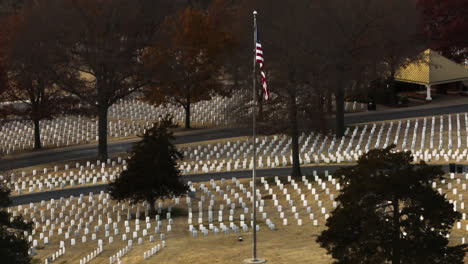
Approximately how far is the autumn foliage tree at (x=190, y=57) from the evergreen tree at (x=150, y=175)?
2201 cm

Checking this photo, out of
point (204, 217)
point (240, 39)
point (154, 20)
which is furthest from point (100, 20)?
point (204, 217)

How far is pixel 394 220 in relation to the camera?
2497cm

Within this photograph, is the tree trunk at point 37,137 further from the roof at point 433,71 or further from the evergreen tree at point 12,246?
the evergreen tree at point 12,246

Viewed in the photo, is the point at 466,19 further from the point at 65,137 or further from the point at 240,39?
the point at 65,137

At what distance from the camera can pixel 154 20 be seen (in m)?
62.9

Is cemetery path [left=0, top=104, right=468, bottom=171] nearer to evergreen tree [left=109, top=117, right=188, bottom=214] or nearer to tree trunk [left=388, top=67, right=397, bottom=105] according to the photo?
tree trunk [left=388, top=67, right=397, bottom=105]

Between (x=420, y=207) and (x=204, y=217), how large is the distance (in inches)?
701

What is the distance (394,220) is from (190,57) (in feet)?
150

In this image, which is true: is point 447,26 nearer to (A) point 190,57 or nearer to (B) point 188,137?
(A) point 190,57

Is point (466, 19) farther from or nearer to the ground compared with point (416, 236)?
farther from the ground

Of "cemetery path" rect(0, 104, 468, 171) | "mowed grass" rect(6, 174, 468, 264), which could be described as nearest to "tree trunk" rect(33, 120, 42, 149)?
"cemetery path" rect(0, 104, 468, 171)

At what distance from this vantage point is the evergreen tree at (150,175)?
42812 millimetres

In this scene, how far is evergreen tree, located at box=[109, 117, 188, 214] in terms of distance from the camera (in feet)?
140

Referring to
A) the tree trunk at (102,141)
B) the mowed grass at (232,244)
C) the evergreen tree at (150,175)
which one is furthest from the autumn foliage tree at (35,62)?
the mowed grass at (232,244)
